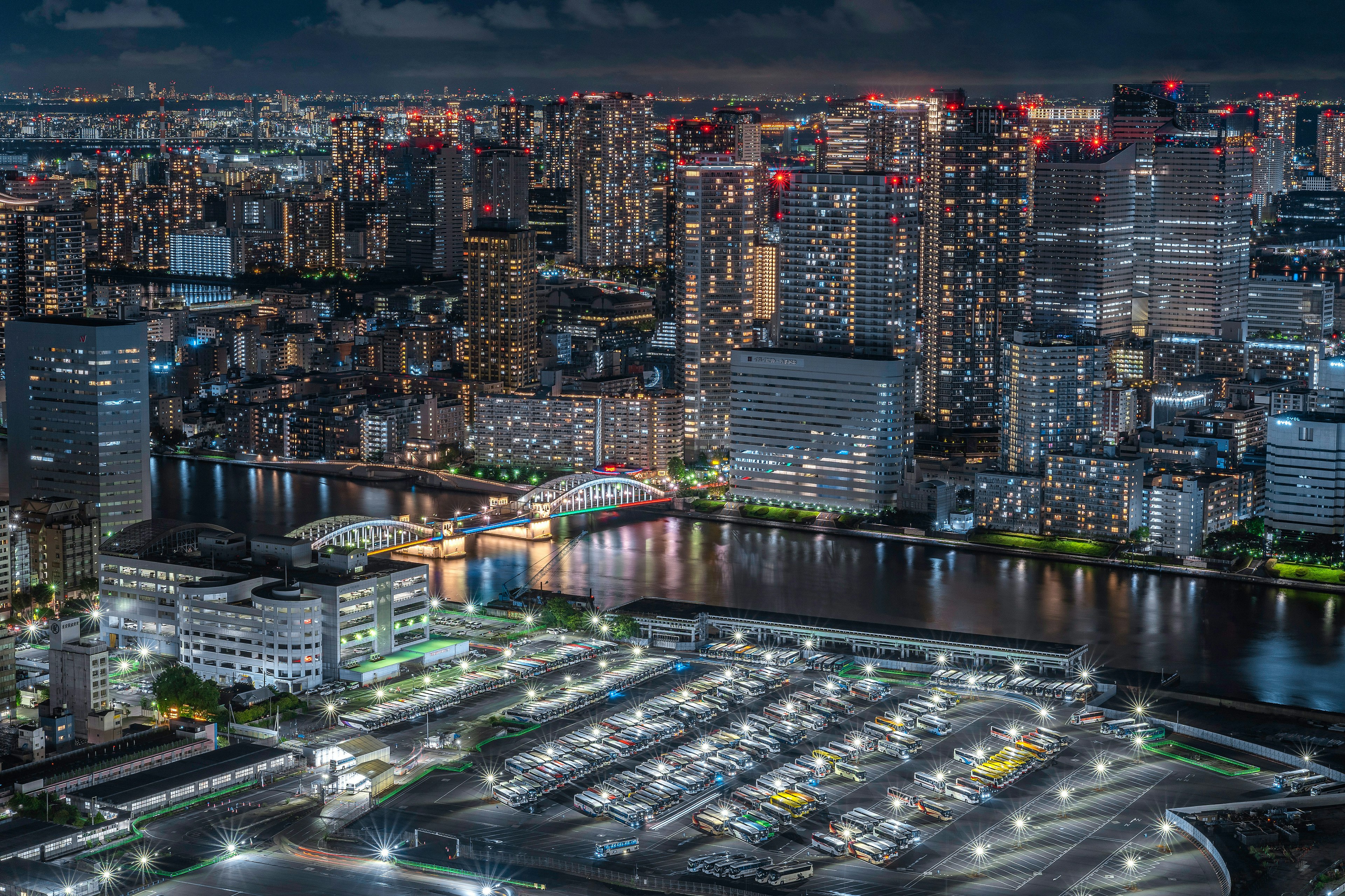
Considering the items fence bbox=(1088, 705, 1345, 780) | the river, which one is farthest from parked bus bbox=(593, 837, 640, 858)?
the river

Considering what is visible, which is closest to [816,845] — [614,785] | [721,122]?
[614,785]

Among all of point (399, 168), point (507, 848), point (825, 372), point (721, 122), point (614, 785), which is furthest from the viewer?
point (399, 168)

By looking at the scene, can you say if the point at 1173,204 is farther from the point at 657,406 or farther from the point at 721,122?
the point at 657,406

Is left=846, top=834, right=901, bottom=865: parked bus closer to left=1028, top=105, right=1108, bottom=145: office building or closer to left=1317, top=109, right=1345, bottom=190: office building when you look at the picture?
left=1028, top=105, right=1108, bottom=145: office building

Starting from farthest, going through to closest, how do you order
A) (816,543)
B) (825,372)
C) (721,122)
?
(721,122) → (825,372) → (816,543)

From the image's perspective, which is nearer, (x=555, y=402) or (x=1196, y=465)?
(x=1196, y=465)

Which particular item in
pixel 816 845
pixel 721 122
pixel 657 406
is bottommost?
pixel 816 845

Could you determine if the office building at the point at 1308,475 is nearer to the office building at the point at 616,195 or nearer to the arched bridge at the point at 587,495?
the arched bridge at the point at 587,495
